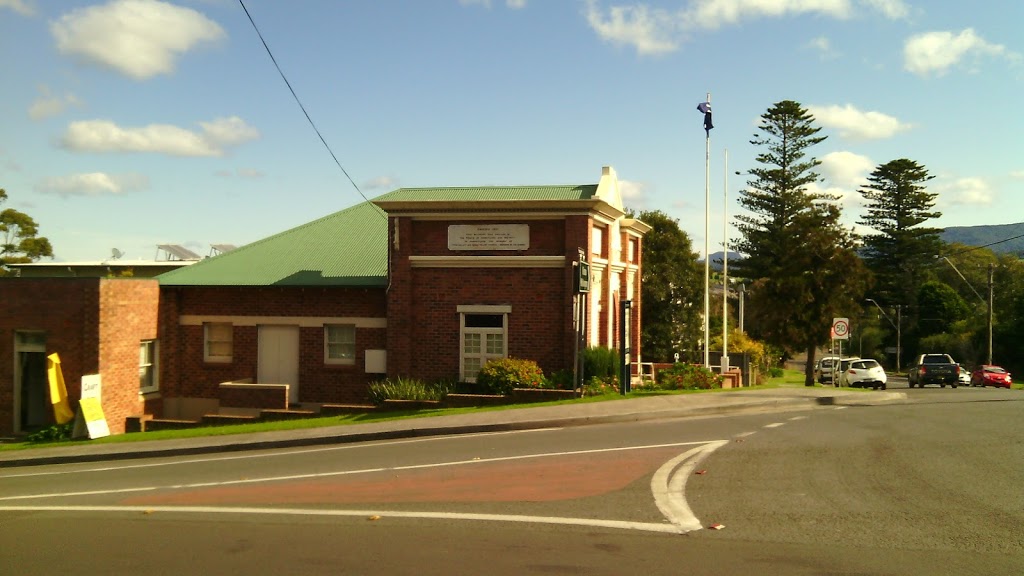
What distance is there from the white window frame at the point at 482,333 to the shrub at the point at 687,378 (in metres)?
4.66

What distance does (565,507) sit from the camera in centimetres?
994

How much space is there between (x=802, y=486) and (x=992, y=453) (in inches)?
178

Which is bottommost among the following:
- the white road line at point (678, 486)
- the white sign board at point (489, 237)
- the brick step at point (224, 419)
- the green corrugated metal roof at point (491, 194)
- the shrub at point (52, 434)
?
the shrub at point (52, 434)

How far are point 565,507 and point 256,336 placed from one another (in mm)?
17645

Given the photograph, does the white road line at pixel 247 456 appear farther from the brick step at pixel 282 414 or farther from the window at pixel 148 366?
the window at pixel 148 366

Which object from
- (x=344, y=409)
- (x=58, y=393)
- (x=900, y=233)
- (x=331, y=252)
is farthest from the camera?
(x=900, y=233)

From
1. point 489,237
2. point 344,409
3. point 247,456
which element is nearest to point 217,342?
point 344,409

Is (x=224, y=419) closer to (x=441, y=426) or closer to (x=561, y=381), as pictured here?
(x=441, y=426)

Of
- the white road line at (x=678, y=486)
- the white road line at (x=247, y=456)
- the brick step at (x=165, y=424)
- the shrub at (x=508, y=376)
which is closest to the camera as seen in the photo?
the white road line at (x=678, y=486)

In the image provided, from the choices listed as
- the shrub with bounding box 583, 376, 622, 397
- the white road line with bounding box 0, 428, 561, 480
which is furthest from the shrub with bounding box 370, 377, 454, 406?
the white road line with bounding box 0, 428, 561, 480

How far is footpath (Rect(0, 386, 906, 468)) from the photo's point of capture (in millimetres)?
17938

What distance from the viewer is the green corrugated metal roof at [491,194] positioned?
920 inches

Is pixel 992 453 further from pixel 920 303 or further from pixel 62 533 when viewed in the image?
pixel 920 303

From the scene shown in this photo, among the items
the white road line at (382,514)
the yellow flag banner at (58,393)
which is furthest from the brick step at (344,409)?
the white road line at (382,514)
